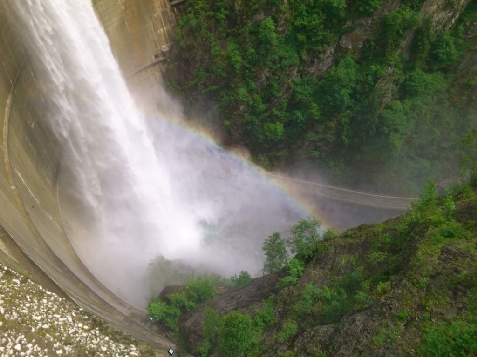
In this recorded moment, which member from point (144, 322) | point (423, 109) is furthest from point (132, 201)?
Result: point (423, 109)

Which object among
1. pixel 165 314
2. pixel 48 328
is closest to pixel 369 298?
pixel 48 328

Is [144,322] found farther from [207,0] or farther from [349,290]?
[207,0]

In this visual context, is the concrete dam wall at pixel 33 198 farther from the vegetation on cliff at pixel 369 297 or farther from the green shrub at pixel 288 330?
the green shrub at pixel 288 330

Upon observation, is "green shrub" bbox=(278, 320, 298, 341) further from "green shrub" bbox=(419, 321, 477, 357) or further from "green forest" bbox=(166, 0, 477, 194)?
"green forest" bbox=(166, 0, 477, 194)

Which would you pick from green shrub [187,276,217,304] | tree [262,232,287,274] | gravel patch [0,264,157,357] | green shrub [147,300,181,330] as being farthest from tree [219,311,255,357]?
tree [262,232,287,274]

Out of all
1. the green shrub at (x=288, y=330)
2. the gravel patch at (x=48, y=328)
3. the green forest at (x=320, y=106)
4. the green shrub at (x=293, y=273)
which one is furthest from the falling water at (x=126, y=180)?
the green shrub at (x=288, y=330)

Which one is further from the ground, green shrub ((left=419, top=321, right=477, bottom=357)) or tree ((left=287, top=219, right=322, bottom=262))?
green shrub ((left=419, top=321, right=477, bottom=357))
